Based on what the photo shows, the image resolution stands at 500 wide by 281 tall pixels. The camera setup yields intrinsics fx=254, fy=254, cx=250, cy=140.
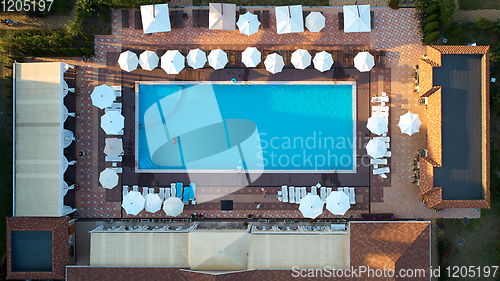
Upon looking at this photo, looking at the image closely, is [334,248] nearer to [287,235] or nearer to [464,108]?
[287,235]

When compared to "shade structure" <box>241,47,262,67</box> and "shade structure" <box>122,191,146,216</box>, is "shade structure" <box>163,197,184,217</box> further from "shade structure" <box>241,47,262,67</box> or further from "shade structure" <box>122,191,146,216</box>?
"shade structure" <box>241,47,262,67</box>

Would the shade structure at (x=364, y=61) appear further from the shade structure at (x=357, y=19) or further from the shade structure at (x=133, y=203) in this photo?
the shade structure at (x=133, y=203)

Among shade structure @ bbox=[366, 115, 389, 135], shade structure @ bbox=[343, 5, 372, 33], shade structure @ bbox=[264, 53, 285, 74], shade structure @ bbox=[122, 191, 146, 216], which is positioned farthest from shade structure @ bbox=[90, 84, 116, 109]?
shade structure @ bbox=[366, 115, 389, 135]

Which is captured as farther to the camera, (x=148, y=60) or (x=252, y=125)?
(x=252, y=125)

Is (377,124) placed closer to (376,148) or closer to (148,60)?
(376,148)

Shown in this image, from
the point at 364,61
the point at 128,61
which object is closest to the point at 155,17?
the point at 128,61

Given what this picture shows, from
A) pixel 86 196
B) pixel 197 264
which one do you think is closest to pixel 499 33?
pixel 197 264

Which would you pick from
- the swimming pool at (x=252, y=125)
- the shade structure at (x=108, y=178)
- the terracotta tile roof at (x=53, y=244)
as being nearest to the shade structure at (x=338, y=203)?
the swimming pool at (x=252, y=125)
